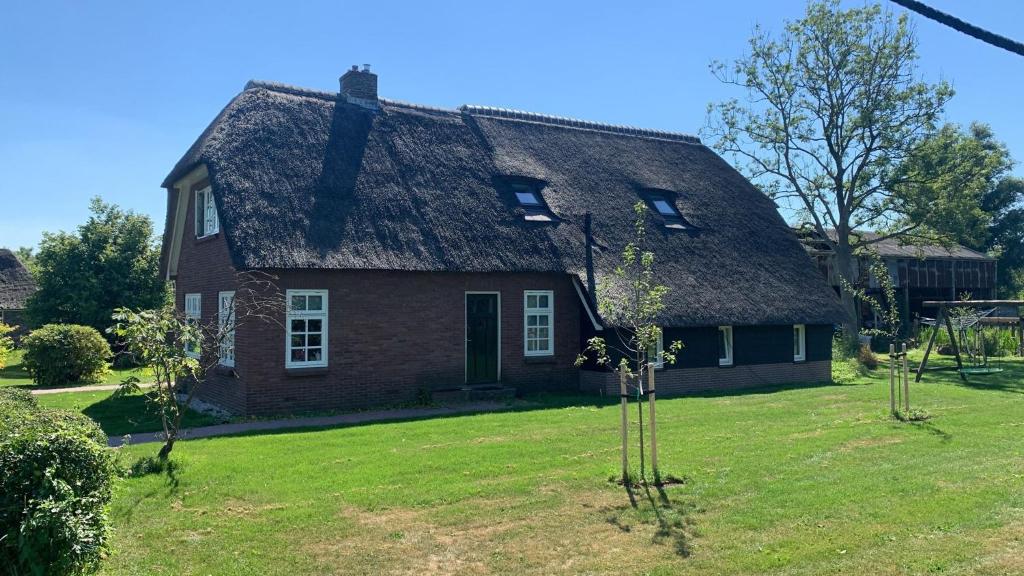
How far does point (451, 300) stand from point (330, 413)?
3645 mm

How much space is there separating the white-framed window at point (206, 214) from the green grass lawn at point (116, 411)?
13.5ft

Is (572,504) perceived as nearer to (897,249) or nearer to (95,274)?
(95,274)

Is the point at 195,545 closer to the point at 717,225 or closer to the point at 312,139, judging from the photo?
the point at 312,139

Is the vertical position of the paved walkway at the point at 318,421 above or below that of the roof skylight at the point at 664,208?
below

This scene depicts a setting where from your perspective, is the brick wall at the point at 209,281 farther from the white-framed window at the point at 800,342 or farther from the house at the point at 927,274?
the house at the point at 927,274

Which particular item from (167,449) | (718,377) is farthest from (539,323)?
(167,449)

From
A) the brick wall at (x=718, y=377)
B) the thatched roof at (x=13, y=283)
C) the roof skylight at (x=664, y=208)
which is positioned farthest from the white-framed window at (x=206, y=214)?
the thatched roof at (x=13, y=283)

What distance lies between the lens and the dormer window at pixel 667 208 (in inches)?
840

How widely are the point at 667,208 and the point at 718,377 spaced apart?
540 centimetres

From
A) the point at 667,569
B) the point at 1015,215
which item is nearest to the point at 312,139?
the point at 667,569

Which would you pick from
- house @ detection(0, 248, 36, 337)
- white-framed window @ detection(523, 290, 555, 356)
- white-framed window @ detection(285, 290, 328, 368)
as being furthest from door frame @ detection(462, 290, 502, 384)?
house @ detection(0, 248, 36, 337)

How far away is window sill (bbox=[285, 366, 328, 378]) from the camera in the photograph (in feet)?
47.9

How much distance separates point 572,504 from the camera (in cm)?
777

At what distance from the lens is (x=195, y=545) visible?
6.54 metres
